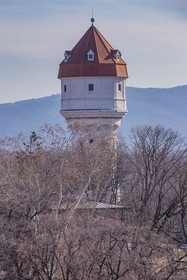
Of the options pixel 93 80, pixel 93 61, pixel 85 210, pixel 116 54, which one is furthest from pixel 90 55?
pixel 85 210

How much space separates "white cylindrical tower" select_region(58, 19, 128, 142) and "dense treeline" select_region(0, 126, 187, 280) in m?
8.64

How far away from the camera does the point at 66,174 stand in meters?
41.2

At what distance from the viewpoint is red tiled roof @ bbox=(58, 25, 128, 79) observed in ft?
200

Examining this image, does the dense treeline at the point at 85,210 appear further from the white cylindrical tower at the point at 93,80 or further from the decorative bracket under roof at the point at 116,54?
the decorative bracket under roof at the point at 116,54

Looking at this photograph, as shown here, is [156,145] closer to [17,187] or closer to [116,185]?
[116,185]

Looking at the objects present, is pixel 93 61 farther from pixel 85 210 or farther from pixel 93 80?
pixel 85 210

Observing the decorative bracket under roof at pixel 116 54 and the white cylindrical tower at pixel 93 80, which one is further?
the decorative bracket under roof at pixel 116 54

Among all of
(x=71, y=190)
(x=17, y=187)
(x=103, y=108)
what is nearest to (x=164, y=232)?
(x=71, y=190)

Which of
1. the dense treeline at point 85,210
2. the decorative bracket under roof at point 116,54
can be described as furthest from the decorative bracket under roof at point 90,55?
the dense treeline at point 85,210

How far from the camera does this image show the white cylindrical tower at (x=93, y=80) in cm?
6034

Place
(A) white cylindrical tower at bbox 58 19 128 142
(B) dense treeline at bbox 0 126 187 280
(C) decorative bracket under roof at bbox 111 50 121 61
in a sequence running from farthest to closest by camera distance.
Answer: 1. (C) decorative bracket under roof at bbox 111 50 121 61
2. (A) white cylindrical tower at bbox 58 19 128 142
3. (B) dense treeline at bbox 0 126 187 280

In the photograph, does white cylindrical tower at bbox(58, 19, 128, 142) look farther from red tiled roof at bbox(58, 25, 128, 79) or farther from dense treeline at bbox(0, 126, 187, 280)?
dense treeline at bbox(0, 126, 187, 280)

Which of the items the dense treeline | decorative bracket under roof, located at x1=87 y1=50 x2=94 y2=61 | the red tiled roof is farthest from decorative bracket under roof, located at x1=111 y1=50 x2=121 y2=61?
the dense treeline

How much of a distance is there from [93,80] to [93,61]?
38.5 inches
